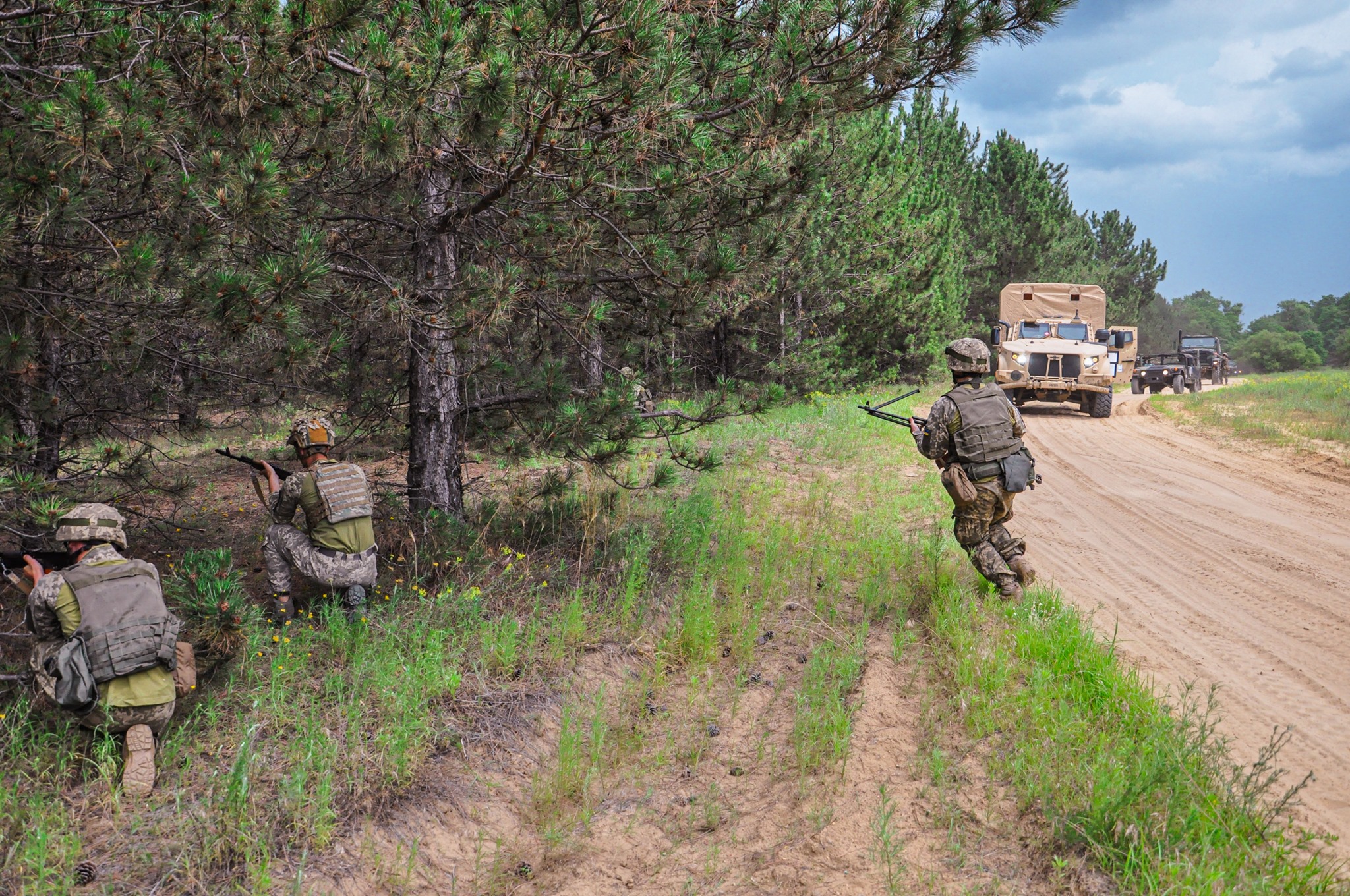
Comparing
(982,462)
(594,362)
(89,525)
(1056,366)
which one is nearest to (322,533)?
(89,525)

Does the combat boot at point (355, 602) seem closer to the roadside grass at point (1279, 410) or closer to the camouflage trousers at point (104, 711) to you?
the camouflage trousers at point (104, 711)

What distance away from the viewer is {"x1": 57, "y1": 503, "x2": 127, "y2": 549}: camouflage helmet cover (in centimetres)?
359

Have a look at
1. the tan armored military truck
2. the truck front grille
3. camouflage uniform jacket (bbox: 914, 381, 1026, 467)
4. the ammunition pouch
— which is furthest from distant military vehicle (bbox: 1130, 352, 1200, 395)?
the ammunition pouch

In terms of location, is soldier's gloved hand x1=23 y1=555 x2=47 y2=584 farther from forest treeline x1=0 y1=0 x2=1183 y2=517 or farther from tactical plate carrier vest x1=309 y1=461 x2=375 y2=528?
tactical plate carrier vest x1=309 y1=461 x2=375 y2=528

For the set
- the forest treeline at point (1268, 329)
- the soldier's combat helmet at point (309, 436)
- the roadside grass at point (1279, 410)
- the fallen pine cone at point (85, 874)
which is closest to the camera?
the fallen pine cone at point (85, 874)

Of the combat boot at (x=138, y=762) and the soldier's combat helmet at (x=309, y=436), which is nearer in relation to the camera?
the combat boot at (x=138, y=762)

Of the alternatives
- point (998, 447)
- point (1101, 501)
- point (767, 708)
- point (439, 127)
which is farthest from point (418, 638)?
point (1101, 501)

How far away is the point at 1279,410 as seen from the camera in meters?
13.4

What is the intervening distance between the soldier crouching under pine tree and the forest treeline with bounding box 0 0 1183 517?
731 mm

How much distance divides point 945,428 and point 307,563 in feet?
13.6

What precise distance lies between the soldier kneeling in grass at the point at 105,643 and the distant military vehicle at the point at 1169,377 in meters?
23.5

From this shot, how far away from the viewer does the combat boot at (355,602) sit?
4.61 meters

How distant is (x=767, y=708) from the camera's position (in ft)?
14.3

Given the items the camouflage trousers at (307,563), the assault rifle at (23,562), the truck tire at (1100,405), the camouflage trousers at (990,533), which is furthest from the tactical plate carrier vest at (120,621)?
the truck tire at (1100,405)
